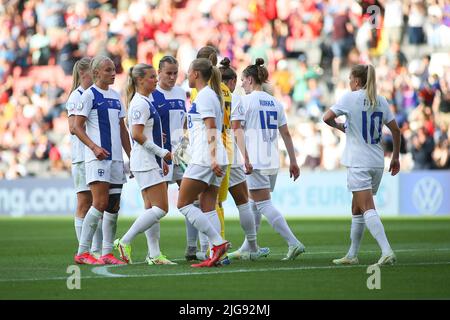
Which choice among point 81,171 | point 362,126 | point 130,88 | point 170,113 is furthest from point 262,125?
point 81,171

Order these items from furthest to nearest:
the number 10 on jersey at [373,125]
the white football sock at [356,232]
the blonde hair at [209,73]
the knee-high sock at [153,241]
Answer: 1. the knee-high sock at [153,241]
2. the white football sock at [356,232]
3. the number 10 on jersey at [373,125]
4. the blonde hair at [209,73]

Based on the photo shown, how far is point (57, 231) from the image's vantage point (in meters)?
19.3

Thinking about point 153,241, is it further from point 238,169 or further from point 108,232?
point 238,169

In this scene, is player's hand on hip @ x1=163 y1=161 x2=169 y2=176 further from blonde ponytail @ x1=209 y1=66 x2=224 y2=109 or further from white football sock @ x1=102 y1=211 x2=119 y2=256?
blonde ponytail @ x1=209 y1=66 x2=224 y2=109

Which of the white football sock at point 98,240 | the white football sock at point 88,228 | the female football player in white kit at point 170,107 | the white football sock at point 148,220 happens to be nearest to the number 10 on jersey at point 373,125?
the female football player in white kit at point 170,107

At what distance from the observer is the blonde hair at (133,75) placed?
37.2 ft

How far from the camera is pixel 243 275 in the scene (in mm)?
10133

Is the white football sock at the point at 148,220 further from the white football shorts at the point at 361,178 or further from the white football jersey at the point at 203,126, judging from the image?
the white football shorts at the point at 361,178

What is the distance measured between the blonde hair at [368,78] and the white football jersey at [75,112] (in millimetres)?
3067

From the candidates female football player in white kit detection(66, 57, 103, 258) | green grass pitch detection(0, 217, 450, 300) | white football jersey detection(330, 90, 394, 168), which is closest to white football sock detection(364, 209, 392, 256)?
green grass pitch detection(0, 217, 450, 300)

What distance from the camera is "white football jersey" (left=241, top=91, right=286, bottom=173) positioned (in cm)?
1226

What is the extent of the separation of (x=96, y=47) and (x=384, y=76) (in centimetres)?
900

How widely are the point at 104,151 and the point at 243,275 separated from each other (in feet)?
7.35
